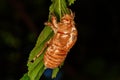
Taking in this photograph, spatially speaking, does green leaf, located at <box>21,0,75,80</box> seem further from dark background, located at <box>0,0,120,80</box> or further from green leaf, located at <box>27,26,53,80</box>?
dark background, located at <box>0,0,120,80</box>

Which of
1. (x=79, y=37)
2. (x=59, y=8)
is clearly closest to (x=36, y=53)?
(x=59, y=8)

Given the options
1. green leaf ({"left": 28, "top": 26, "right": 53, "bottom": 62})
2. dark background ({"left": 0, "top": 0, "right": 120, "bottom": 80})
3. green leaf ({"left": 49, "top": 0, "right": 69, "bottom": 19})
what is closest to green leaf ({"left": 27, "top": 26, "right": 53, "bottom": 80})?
green leaf ({"left": 28, "top": 26, "right": 53, "bottom": 62})

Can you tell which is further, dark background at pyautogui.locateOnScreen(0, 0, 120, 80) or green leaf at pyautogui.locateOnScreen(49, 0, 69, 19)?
dark background at pyautogui.locateOnScreen(0, 0, 120, 80)

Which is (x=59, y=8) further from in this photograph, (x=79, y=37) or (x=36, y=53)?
(x=79, y=37)

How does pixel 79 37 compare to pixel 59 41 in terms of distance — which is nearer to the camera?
pixel 59 41

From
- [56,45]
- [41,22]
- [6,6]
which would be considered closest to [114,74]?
[41,22]

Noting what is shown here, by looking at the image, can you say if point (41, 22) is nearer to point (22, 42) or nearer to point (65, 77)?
point (22, 42)
